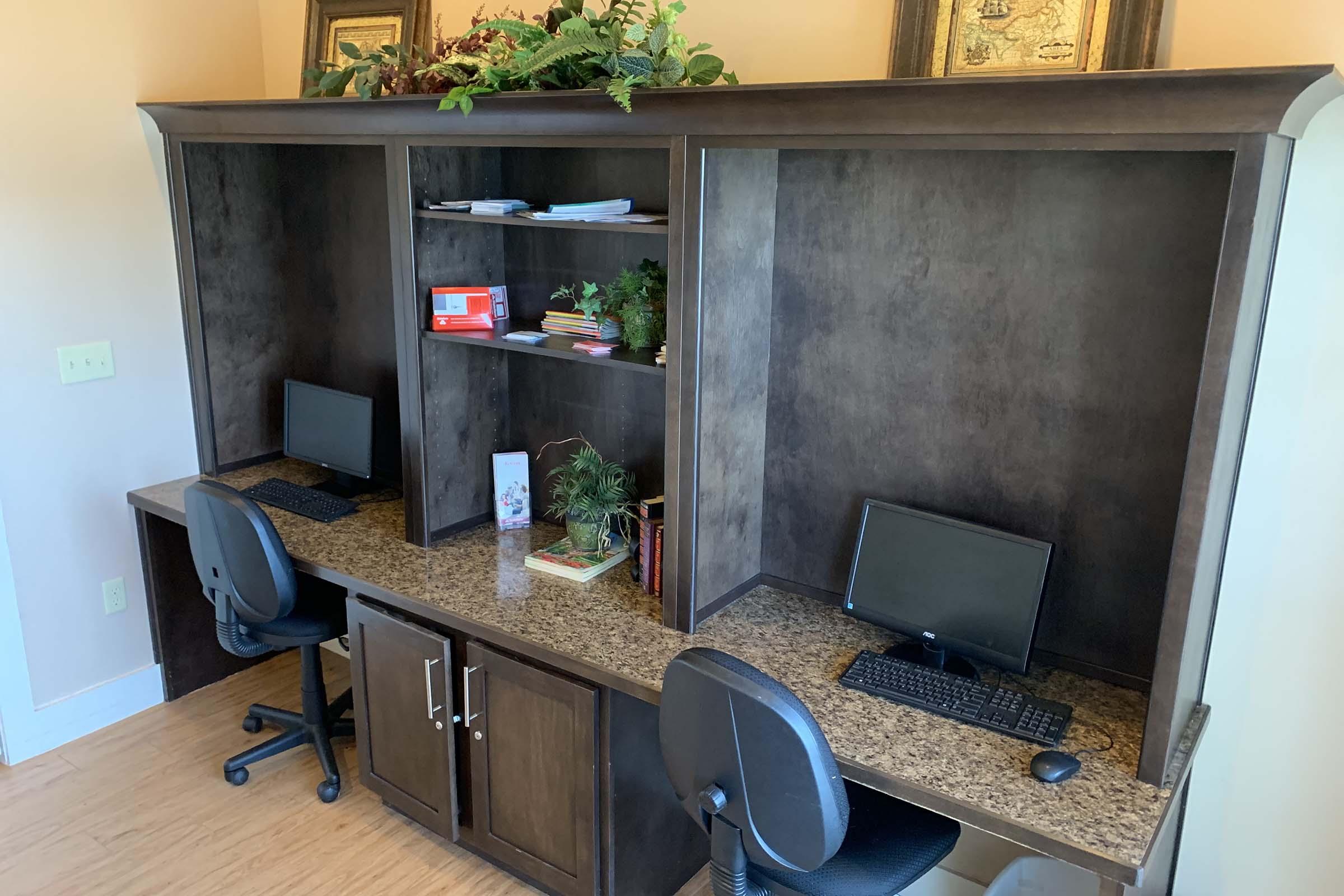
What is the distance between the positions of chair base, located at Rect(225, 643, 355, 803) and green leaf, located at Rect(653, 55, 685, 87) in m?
1.94

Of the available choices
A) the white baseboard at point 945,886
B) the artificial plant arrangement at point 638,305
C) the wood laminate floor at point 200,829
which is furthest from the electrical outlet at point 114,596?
the white baseboard at point 945,886

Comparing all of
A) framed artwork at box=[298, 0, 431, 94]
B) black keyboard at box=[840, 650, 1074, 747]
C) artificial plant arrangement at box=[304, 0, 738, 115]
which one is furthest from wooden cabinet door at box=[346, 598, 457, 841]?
framed artwork at box=[298, 0, 431, 94]

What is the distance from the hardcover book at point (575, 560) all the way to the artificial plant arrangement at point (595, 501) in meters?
0.02

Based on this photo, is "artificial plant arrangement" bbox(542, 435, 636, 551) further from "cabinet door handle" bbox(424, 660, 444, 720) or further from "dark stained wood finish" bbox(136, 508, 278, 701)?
"dark stained wood finish" bbox(136, 508, 278, 701)

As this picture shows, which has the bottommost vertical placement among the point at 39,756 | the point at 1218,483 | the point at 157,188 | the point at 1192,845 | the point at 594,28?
the point at 39,756

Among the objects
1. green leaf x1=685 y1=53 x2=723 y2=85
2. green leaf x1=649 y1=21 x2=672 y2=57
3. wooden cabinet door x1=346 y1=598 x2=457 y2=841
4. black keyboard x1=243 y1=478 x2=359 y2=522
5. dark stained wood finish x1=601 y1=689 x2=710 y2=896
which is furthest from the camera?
black keyboard x1=243 y1=478 x2=359 y2=522

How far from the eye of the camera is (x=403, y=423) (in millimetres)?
2801

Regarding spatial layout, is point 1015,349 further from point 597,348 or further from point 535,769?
point 535,769

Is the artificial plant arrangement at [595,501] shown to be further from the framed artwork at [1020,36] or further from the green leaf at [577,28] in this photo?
the framed artwork at [1020,36]

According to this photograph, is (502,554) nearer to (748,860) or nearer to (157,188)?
(748,860)

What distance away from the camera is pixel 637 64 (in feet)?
6.67

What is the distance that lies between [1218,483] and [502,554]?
181 cm

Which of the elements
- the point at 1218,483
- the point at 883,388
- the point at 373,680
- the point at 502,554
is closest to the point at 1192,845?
the point at 1218,483

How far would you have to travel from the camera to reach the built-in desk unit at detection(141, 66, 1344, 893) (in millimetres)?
1687
